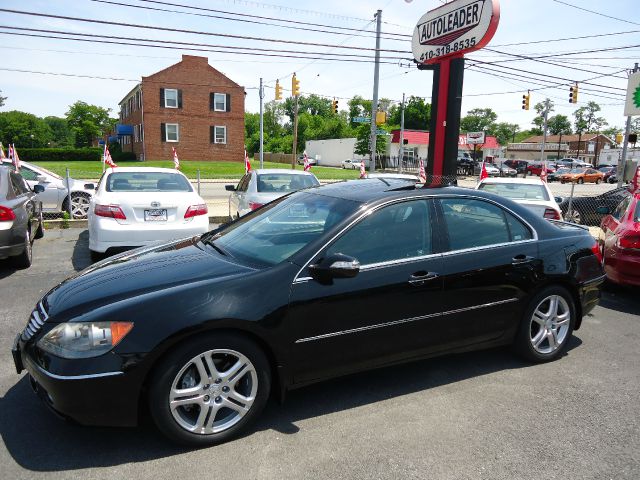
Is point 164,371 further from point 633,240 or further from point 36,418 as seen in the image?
point 633,240

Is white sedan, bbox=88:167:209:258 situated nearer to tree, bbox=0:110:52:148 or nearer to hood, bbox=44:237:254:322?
hood, bbox=44:237:254:322

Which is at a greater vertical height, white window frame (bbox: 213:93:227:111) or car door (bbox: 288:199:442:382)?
white window frame (bbox: 213:93:227:111)

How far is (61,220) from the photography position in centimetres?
1135

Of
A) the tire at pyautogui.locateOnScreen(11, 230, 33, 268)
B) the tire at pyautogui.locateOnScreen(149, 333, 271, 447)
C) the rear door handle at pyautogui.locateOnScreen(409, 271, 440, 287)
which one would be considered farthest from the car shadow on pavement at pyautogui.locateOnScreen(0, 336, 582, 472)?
the tire at pyautogui.locateOnScreen(11, 230, 33, 268)

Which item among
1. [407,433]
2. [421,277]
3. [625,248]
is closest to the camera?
[407,433]

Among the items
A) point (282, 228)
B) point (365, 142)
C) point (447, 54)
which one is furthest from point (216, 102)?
point (282, 228)

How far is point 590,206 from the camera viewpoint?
583 inches

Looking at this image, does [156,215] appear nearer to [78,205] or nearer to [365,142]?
[78,205]

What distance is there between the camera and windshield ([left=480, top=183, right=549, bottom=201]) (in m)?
9.62

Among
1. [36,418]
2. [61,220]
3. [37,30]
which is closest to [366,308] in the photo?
[36,418]

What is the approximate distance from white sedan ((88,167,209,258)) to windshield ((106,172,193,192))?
0.01 meters

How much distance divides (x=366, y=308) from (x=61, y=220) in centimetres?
1025

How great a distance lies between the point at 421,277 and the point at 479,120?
139222mm

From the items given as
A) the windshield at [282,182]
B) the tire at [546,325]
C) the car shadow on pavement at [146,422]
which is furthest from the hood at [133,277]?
the windshield at [282,182]
